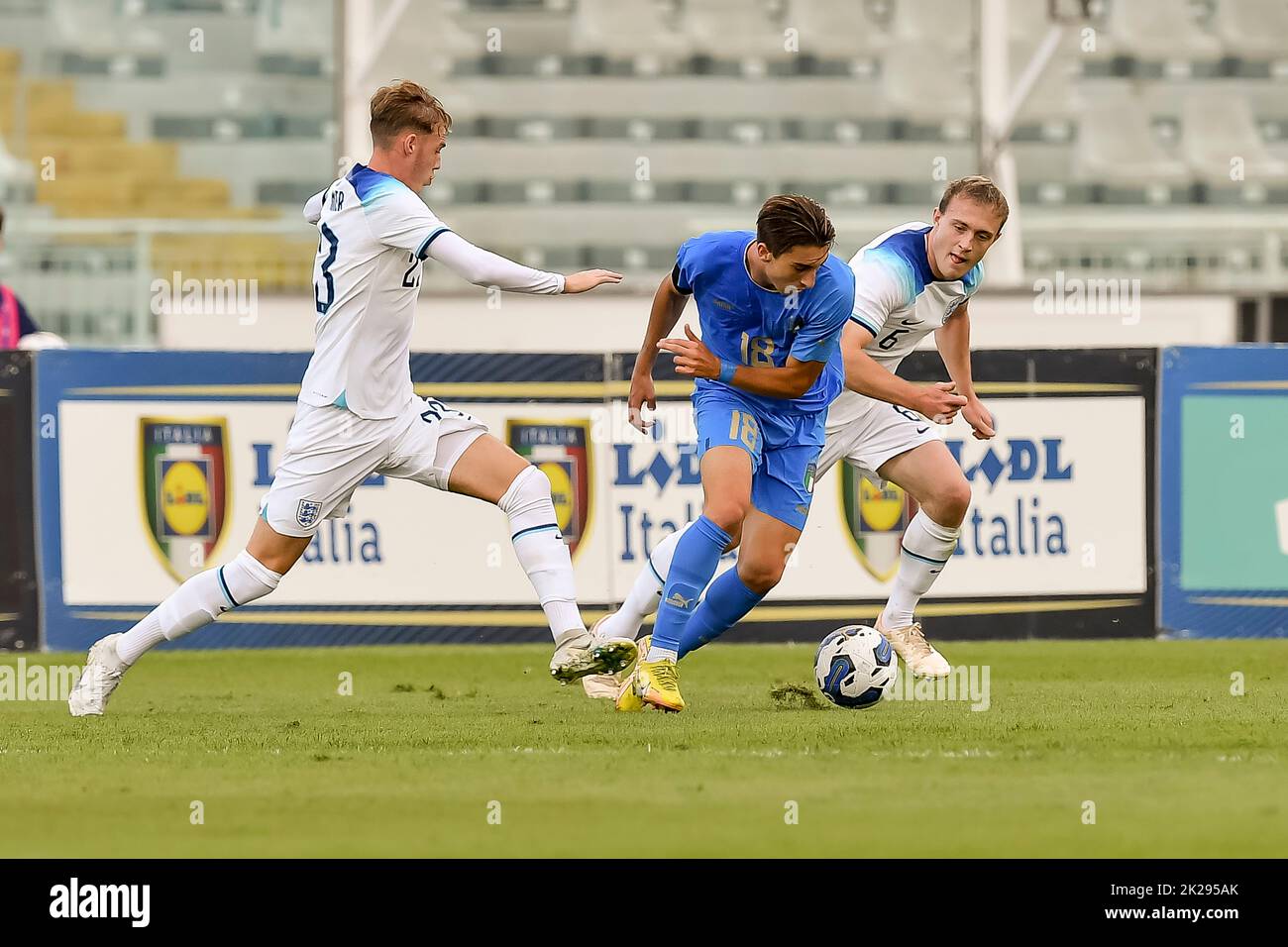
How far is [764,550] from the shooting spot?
7125 mm

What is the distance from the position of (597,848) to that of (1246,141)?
1542 centimetres

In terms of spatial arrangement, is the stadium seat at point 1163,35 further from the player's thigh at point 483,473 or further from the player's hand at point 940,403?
the player's thigh at point 483,473

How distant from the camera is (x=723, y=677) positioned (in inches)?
356

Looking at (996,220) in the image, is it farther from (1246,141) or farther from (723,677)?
(1246,141)

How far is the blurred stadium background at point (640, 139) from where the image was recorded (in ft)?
52.9

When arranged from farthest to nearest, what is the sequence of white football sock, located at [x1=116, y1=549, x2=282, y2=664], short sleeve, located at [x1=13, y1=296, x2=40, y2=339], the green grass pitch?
short sleeve, located at [x1=13, y1=296, x2=40, y2=339] → white football sock, located at [x1=116, y1=549, x2=282, y2=664] → the green grass pitch

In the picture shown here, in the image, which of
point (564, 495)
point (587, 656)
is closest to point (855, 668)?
point (587, 656)

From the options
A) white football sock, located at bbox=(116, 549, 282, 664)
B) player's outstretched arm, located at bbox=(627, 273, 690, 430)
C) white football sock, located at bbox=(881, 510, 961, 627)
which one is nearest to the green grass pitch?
white football sock, located at bbox=(116, 549, 282, 664)

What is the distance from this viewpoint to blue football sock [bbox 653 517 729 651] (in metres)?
7.00

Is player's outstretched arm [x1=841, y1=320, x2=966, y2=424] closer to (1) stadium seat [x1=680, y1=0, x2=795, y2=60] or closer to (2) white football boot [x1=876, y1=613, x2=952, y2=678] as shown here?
(2) white football boot [x1=876, y1=613, x2=952, y2=678]

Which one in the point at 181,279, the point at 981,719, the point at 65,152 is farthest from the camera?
the point at 65,152

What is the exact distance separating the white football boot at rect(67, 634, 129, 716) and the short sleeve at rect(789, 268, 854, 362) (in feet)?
8.91

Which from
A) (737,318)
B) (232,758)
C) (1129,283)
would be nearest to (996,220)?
(737,318)

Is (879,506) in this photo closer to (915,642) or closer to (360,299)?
(915,642)
